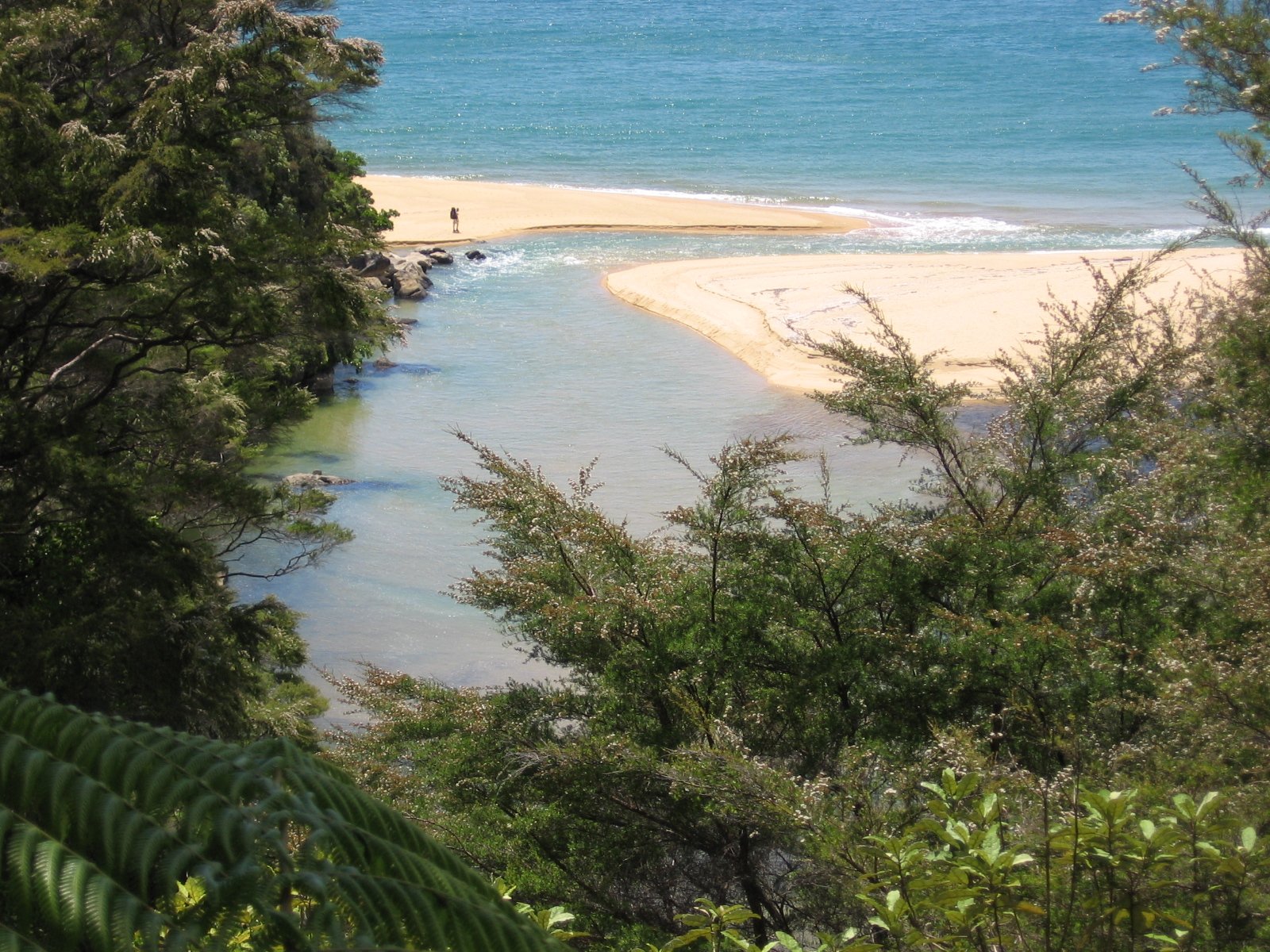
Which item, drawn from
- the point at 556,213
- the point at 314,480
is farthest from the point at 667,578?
the point at 556,213

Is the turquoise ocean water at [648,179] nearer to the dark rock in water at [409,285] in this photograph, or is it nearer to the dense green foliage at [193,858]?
the dark rock in water at [409,285]

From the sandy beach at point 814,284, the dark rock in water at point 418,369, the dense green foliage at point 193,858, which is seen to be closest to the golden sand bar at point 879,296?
the sandy beach at point 814,284

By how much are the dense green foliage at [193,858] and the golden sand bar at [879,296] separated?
2312 cm

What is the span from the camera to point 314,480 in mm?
20266

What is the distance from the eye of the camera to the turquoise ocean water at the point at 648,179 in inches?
768

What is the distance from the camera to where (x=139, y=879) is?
1.89 metres

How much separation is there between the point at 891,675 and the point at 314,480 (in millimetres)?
14329

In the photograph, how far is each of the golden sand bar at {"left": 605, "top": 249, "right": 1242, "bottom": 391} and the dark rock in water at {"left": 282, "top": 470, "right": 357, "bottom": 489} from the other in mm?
10022

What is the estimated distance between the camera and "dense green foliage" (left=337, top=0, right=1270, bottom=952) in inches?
211

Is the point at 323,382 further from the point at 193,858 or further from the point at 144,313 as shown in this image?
the point at 193,858

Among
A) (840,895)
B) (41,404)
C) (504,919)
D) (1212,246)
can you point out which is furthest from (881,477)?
(1212,246)

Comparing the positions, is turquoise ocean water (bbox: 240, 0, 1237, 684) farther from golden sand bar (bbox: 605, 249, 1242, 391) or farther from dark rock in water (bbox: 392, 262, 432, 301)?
golden sand bar (bbox: 605, 249, 1242, 391)

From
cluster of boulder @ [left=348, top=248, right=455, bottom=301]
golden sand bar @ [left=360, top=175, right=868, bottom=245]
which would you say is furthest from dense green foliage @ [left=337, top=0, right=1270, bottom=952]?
golden sand bar @ [left=360, top=175, right=868, bottom=245]

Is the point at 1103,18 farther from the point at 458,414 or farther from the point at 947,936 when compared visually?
the point at 458,414
